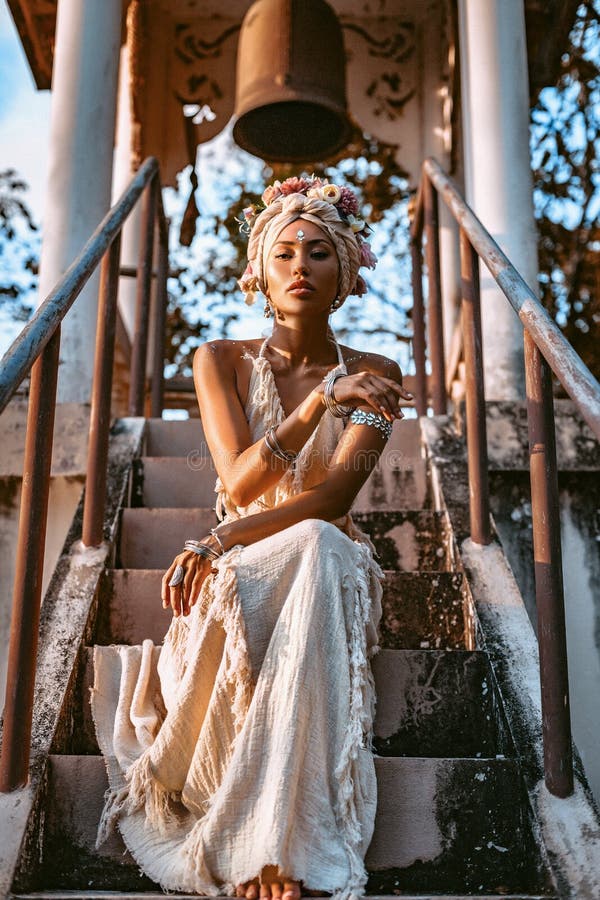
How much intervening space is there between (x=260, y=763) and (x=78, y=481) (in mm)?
1862

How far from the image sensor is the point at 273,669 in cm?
224

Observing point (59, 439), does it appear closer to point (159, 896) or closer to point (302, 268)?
point (302, 268)

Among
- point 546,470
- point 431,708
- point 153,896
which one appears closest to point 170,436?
point 431,708

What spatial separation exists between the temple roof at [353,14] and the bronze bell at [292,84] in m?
1.55

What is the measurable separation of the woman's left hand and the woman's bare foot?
61 cm

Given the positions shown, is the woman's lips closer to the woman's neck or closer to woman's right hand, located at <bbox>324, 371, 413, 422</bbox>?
the woman's neck

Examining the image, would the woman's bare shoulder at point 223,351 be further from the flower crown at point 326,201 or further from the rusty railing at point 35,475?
the rusty railing at point 35,475

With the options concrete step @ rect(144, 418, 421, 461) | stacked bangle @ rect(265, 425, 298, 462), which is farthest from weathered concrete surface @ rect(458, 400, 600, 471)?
stacked bangle @ rect(265, 425, 298, 462)

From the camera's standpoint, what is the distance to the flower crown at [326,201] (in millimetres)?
3188

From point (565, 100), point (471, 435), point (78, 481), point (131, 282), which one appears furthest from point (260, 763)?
point (565, 100)

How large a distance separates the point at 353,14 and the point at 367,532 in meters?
4.76

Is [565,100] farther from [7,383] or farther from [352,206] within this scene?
[7,383]

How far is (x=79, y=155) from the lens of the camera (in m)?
4.76

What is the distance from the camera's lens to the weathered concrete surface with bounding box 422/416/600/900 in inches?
85.1
